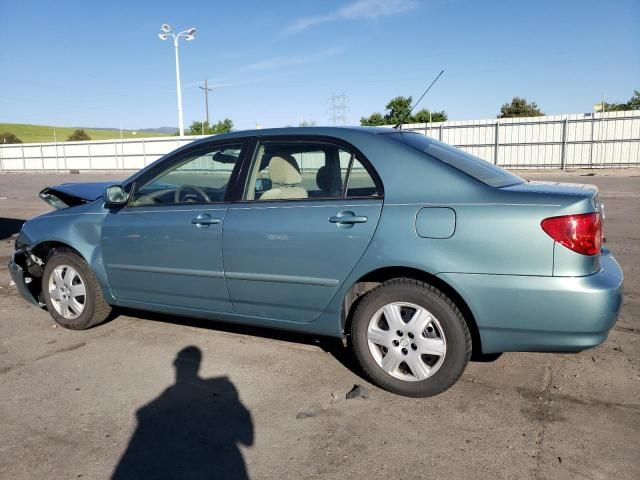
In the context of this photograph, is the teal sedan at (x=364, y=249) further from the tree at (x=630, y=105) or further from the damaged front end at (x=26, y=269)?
the tree at (x=630, y=105)

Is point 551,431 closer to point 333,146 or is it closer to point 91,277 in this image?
point 333,146

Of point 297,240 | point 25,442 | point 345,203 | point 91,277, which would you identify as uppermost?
point 345,203

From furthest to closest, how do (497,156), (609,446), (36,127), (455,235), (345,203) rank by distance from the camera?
(36,127) → (497,156) → (345,203) → (455,235) → (609,446)

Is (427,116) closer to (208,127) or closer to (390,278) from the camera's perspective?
(208,127)

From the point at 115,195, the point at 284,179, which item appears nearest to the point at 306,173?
the point at 284,179

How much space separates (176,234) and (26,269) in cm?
192

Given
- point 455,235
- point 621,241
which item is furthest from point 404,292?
point 621,241

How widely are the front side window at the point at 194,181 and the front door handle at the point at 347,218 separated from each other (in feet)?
3.22

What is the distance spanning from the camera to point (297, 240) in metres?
3.39

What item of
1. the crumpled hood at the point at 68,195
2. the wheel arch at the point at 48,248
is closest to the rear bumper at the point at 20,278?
the wheel arch at the point at 48,248

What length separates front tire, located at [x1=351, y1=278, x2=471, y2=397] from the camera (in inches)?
121

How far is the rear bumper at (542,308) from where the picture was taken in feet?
9.23

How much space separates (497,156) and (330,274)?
24.5 metres

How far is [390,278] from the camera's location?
3291 mm
